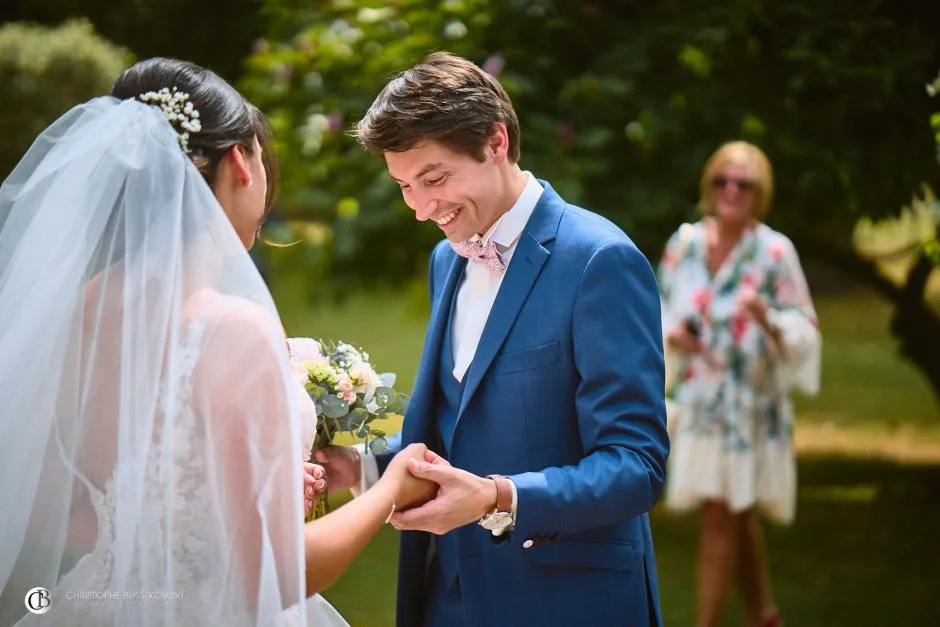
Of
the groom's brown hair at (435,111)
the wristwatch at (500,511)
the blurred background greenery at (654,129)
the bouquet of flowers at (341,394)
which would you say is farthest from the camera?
the blurred background greenery at (654,129)

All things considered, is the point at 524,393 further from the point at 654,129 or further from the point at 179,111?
the point at 654,129

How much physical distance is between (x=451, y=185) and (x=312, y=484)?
80 cm

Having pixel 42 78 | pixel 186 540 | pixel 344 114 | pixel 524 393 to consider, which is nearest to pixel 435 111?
pixel 524 393

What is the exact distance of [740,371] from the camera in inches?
256

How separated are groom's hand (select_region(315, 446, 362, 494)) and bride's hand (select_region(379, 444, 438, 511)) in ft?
1.76

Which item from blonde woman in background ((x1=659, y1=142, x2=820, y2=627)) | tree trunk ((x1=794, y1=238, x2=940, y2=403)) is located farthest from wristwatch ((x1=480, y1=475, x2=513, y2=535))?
tree trunk ((x1=794, y1=238, x2=940, y2=403))

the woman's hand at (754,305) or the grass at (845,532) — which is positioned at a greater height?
the woman's hand at (754,305)

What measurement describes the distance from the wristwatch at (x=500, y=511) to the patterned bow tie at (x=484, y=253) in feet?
1.90

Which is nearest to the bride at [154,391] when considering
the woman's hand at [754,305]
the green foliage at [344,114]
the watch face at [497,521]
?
the watch face at [497,521]

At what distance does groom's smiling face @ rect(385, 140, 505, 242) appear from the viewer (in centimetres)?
296

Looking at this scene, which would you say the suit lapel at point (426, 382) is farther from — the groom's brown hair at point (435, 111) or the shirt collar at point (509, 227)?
the groom's brown hair at point (435, 111)

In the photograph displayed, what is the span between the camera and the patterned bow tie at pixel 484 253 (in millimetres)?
3096

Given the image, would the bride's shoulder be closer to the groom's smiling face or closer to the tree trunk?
the groom's smiling face

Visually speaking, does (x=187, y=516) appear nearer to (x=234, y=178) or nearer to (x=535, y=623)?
(x=234, y=178)
